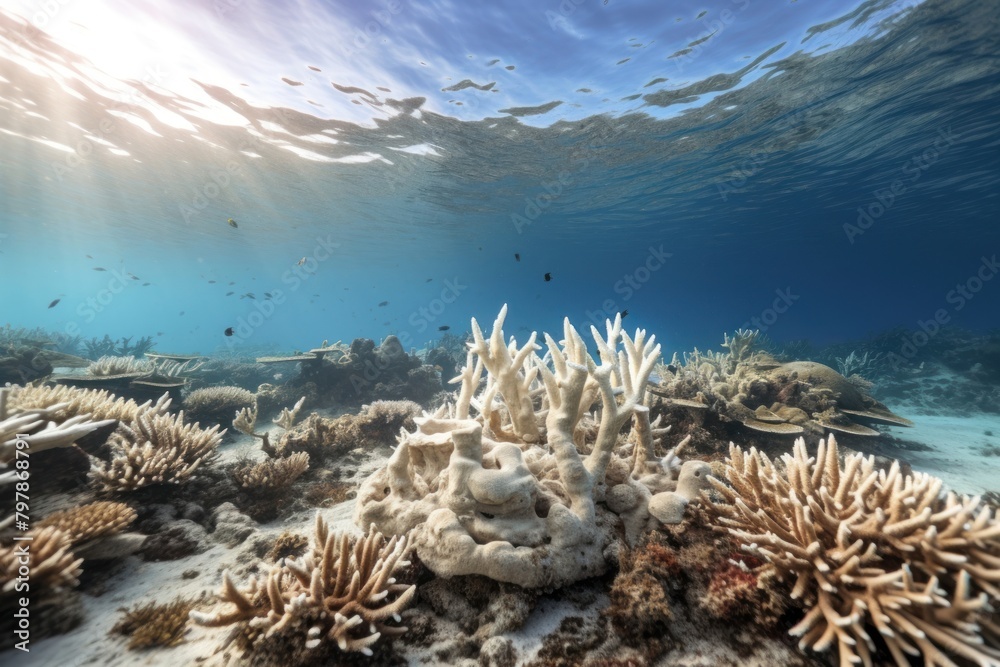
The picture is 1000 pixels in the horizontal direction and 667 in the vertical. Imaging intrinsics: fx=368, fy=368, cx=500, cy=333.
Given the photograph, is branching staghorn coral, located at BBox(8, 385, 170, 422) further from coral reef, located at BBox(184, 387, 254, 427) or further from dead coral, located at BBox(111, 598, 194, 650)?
coral reef, located at BBox(184, 387, 254, 427)

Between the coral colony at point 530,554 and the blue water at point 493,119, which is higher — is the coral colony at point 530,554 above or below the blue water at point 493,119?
below

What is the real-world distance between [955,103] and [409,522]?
2485cm

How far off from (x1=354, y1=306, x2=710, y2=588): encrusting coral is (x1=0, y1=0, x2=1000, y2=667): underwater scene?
3 cm

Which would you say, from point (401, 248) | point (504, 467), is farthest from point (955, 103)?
point (401, 248)

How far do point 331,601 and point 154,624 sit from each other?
156 cm

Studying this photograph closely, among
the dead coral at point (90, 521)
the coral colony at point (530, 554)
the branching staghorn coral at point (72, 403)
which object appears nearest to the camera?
the coral colony at point (530, 554)

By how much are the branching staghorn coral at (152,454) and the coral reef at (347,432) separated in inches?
43.8

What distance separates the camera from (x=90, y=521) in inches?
125

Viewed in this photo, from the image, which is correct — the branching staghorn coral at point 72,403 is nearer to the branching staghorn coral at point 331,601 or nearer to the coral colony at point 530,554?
the coral colony at point 530,554

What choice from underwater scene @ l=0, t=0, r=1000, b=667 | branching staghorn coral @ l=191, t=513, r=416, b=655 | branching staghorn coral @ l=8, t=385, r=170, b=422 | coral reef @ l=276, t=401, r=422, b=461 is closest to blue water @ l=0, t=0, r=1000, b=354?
underwater scene @ l=0, t=0, r=1000, b=667

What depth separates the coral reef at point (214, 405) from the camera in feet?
29.2

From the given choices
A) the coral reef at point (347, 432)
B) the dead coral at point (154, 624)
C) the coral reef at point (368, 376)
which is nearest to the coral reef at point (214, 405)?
the coral reef at point (368, 376)

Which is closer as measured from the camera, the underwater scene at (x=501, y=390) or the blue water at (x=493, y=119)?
the underwater scene at (x=501, y=390)

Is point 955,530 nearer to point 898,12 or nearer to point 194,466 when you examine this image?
point 194,466
